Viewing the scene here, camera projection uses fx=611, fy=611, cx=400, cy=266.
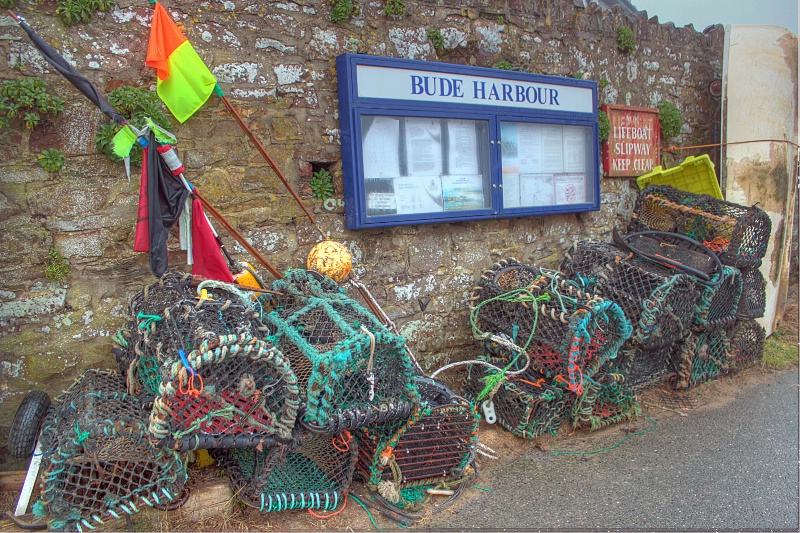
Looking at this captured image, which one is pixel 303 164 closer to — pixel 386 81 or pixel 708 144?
pixel 386 81

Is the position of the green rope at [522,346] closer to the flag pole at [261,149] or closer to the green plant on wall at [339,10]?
the flag pole at [261,149]

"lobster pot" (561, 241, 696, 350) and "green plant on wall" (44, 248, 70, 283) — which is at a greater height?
"green plant on wall" (44, 248, 70, 283)

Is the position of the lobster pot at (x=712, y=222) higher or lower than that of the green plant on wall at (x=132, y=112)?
lower

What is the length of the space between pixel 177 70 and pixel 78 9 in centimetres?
63

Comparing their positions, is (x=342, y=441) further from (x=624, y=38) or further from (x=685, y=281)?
(x=624, y=38)

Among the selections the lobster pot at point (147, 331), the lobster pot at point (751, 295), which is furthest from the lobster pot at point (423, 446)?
the lobster pot at point (751, 295)

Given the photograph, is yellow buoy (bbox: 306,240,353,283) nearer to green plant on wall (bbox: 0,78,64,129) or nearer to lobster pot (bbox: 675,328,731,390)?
green plant on wall (bbox: 0,78,64,129)

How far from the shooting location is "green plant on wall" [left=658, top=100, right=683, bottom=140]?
6777 millimetres

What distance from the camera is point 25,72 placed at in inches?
136

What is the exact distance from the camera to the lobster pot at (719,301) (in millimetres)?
4973

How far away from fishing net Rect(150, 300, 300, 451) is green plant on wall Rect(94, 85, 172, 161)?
122 cm

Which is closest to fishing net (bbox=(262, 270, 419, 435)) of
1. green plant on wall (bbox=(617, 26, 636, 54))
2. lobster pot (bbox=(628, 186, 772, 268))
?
lobster pot (bbox=(628, 186, 772, 268))

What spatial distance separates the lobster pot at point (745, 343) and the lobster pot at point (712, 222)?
677 millimetres

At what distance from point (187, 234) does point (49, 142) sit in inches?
36.5
